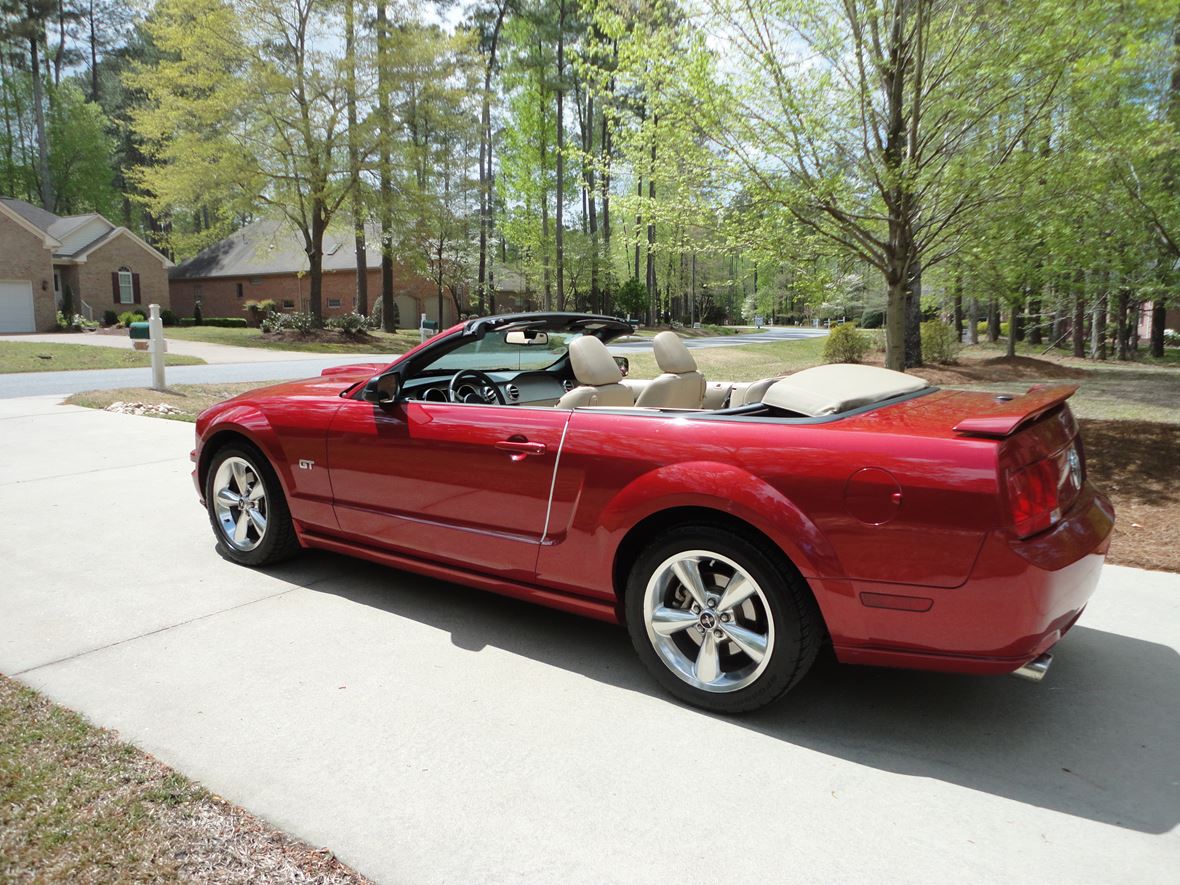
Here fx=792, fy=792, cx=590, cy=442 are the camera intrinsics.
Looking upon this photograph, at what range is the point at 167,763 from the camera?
2.64m

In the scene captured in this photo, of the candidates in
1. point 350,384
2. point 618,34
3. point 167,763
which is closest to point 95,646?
point 167,763

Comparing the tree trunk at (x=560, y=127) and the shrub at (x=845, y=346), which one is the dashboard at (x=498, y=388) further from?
the tree trunk at (x=560, y=127)

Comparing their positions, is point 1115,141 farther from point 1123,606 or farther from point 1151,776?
point 1151,776

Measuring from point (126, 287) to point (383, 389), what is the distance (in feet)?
145

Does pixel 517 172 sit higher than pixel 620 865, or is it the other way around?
pixel 517 172

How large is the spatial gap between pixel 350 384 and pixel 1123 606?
4367 millimetres

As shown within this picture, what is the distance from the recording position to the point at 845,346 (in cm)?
1841

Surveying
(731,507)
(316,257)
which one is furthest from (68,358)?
(731,507)

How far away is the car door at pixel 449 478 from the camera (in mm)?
3441

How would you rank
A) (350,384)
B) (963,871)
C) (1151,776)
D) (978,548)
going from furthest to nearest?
(350,384) → (1151,776) → (978,548) → (963,871)

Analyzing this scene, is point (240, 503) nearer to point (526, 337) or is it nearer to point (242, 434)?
point (242, 434)

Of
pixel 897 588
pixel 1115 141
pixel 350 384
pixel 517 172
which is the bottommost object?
pixel 897 588

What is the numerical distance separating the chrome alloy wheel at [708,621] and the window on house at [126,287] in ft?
149

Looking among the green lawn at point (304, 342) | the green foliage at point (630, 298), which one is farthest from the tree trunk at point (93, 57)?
the green foliage at point (630, 298)
